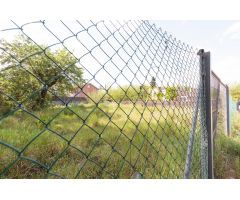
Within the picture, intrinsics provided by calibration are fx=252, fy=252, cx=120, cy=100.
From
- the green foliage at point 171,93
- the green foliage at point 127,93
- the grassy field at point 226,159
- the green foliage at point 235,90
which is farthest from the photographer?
the green foliage at point 235,90

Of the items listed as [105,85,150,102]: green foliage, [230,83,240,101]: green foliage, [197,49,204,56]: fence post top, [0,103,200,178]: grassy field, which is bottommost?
[0,103,200,178]: grassy field

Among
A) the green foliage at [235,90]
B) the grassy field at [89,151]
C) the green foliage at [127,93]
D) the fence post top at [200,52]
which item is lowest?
the grassy field at [89,151]

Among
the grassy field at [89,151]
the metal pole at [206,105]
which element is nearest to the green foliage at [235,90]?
the grassy field at [89,151]

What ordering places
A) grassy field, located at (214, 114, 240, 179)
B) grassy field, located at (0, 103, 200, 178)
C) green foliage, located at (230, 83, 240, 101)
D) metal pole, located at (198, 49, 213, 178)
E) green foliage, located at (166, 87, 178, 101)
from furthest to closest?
green foliage, located at (230, 83, 240, 101) → grassy field, located at (214, 114, 240, 179) → metal pole, located at (198, 49, 213, 178) → green foliage, located at (166, 87, 178, 101) → grassy field, located at (0, 103, 200, 178)

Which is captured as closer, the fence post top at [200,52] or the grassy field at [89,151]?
the grassy field at [89,151]

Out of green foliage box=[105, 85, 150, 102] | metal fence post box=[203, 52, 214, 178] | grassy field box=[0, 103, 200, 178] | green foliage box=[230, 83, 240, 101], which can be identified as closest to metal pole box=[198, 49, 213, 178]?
metal fence post box=[203, 52, 214, 178]

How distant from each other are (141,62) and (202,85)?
41.2 inches

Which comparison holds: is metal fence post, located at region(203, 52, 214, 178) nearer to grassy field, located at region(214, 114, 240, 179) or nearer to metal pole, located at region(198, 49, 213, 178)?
metal pole, located at region(198, 49, 213, 178)

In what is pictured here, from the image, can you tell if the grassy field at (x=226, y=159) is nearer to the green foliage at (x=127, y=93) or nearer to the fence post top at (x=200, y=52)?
the green foliage at (x=127, y=93)

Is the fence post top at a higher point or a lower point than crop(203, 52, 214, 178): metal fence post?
higher

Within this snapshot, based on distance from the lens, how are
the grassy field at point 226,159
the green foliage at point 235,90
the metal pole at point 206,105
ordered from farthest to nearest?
1. the green foliage at point 235,90
2. the grassy field at point 226,159
3. the metal pole at point 206,105

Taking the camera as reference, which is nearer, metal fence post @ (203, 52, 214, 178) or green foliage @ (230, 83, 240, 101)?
metal fence post @ (203, 52, 214, 178)

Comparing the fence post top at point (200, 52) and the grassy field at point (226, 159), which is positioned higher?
the fence post top at point (200, 52)
